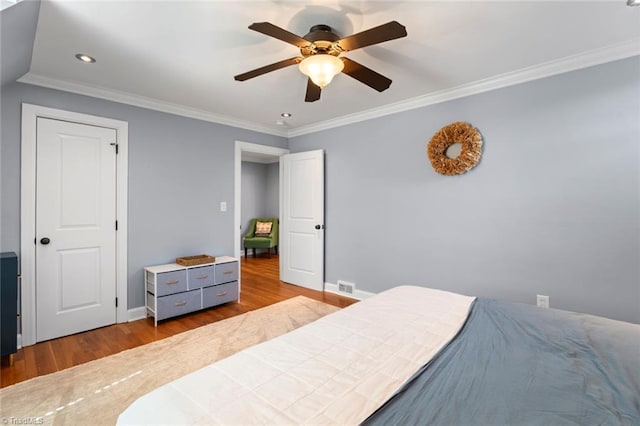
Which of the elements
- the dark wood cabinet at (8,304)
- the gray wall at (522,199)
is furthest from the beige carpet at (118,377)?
the gray wall at (522,199)

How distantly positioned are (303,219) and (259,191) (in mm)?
3730

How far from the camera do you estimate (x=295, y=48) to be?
222 cm

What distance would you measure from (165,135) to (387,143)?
267cm

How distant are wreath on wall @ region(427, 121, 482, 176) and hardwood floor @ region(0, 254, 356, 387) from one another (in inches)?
81.0

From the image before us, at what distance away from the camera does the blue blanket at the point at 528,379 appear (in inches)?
31.9

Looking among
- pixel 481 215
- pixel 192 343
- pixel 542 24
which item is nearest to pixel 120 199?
pixel 192 343

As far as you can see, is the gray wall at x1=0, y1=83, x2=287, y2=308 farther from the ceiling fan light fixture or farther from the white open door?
the ceiling fan light fixture

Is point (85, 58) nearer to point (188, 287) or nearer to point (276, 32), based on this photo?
point (276, 32)

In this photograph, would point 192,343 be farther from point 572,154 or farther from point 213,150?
point 572,154

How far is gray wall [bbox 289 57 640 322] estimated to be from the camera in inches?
89.5

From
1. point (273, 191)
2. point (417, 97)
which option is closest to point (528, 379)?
point (417, 97)

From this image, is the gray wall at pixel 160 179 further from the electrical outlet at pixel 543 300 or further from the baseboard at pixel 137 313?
the electrical outlet at pixel 543 300

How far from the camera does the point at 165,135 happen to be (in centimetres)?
343

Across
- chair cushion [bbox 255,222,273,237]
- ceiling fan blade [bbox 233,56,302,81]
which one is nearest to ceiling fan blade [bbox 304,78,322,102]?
ceiling fan blade [bbox 233,56,302,81]
